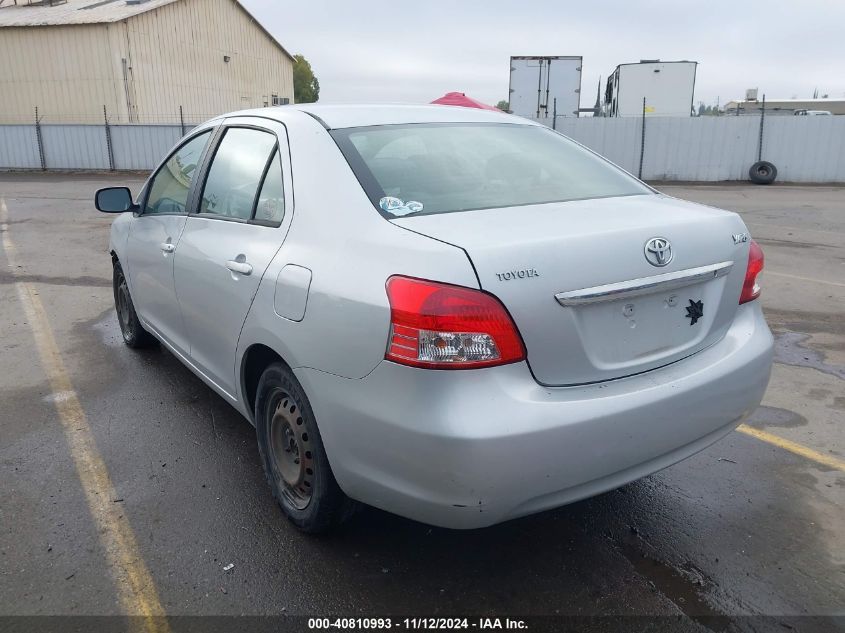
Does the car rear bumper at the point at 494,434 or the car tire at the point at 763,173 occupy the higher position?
the car rear bumper at the point at 494,434

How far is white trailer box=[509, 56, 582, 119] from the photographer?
75.8 ft

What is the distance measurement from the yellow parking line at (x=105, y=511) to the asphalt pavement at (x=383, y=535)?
0.05 ft

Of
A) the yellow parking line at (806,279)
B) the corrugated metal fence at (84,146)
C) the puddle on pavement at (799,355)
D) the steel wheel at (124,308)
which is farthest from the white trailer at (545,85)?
the steel wheel at (124,308)

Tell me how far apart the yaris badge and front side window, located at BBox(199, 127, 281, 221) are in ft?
5.54

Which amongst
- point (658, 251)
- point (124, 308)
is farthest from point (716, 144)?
point (658, 251)

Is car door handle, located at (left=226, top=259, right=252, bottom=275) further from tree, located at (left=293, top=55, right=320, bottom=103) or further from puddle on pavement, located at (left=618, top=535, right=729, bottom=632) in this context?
tree, located at (left=293, top=55, right=320, bottom=103)

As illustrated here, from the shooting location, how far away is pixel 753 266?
2.80 meters

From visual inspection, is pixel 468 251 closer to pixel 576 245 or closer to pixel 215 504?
pixel 576 245

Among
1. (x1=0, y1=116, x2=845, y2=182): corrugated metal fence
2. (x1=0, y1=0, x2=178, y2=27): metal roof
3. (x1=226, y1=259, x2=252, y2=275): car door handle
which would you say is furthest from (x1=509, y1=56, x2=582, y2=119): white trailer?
(x1=226, y1=259, x2=252, y2=275): car door handle

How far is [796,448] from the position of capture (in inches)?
144

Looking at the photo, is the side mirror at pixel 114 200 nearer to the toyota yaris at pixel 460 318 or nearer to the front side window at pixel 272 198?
the toyota yaris at pixel 460 318

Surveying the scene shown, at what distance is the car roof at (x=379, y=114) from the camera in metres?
3.05

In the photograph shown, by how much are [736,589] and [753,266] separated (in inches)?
48.9

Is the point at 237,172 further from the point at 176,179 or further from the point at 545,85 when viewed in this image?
the point at 545,85
